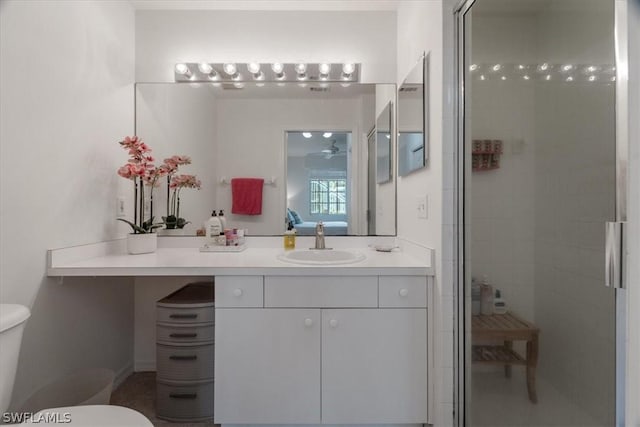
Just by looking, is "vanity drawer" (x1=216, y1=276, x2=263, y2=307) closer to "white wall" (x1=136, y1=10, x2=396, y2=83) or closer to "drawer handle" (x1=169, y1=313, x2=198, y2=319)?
"drawer handle" (x1=169, y1=313, x2=198, y2=319)

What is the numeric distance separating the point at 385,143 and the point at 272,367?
4.84ft

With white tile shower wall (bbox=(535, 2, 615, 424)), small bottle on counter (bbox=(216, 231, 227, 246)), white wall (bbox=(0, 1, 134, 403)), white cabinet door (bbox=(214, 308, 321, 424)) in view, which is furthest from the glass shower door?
white wall (bbox=(0, 1, 134, 403))

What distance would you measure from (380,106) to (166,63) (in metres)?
1.45

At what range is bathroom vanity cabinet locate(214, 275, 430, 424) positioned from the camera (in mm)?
1461

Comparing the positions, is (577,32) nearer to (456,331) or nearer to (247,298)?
(456,331)

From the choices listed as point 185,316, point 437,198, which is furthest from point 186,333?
point 437,198

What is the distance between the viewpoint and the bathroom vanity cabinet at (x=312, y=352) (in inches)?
57.5

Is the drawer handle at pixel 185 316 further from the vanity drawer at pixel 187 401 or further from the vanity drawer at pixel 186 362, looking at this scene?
the vanity drawer at pixel 187 401

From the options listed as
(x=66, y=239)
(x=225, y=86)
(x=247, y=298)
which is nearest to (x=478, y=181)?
(x=247, y=298)

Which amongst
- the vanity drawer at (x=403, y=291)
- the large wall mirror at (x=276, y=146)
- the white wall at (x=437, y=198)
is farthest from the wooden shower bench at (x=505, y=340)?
the large wall mirror at (x=276, y=146)

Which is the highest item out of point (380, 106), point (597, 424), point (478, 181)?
point (380, 106)

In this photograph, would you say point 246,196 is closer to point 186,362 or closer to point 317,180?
point 317,180

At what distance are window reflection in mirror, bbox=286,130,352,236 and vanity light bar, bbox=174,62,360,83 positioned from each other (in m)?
0.37

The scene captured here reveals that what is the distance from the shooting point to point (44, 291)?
143 cm
